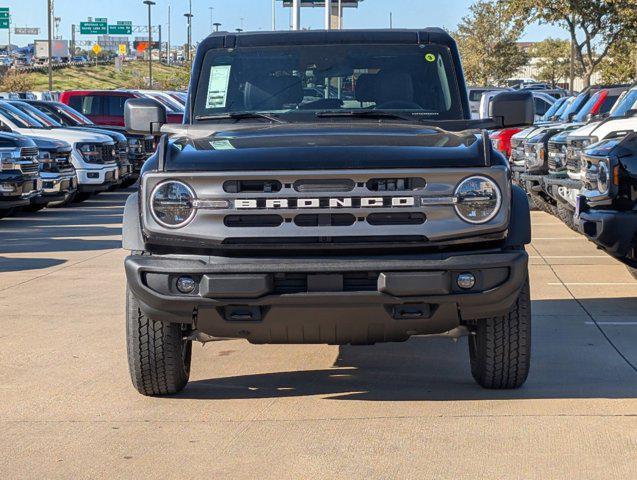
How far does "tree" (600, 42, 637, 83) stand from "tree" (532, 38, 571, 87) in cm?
3910

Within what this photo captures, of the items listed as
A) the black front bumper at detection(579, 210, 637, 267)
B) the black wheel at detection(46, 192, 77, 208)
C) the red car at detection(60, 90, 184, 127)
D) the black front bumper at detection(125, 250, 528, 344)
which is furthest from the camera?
the red car at detection(60, 90, 184, 127)

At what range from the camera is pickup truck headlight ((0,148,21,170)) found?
1731cm

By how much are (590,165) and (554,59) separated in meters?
83.9

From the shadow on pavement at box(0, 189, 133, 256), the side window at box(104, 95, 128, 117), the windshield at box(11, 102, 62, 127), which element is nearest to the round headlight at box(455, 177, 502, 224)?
the shadow on pavement at box(0, 189, 133, 256)

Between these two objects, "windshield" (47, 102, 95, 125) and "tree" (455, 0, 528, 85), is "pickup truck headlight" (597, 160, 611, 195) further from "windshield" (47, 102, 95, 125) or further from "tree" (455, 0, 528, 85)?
"tree" (455, 0, 528, 85)

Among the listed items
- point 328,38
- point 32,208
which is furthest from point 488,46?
point 328,38

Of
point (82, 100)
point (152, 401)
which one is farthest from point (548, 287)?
point (82, 100)

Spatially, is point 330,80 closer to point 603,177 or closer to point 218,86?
point 218,86

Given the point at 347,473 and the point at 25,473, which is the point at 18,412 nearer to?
the point at 25,473

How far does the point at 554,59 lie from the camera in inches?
3590

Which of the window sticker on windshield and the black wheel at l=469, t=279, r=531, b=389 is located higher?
the window sticker on windshield

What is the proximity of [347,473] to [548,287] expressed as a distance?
6.02 meters

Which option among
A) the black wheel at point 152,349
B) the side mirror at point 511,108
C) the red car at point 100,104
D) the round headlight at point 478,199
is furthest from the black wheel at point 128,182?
the round headlight at point 478,199

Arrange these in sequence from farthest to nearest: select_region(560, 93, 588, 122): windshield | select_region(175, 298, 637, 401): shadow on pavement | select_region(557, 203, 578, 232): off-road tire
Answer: select_region(560, 93, 588, 122): windshield
select_region(557, 203, 578, 232): off-road tire
select_region(175, 298, 637, 401): shadow on pavement
